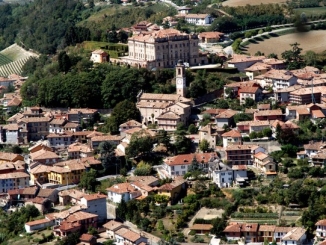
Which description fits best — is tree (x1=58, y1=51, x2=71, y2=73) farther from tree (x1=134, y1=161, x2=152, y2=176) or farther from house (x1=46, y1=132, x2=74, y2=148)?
tree (x1=134, y1=161, x2=152, y2=176)

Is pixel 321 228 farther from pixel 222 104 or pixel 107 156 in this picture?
pixel 222 104

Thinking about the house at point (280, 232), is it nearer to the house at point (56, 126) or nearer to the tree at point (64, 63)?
the house at point (56, 126)

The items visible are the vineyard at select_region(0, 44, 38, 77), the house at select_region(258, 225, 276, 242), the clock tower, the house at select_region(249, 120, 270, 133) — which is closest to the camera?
the house at select_region(258, 225, 276, 242)

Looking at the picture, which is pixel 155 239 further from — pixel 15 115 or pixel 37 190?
pixel 15 115

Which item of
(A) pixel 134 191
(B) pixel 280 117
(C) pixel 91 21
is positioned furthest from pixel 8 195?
(C) pixel 91 21

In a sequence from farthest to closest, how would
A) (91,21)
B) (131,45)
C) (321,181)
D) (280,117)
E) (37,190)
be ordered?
(91,21) < (131,45) < (280,117) < (37,190) < (321,181)

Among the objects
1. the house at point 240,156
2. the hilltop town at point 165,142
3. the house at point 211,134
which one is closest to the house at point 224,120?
the hilltop town at point 165,142

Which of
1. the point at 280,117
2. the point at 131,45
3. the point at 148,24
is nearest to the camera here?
the point at 280,117

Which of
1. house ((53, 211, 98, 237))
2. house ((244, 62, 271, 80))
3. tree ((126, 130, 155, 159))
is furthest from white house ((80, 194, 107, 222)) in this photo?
house ((244, 62, 271, 80))
